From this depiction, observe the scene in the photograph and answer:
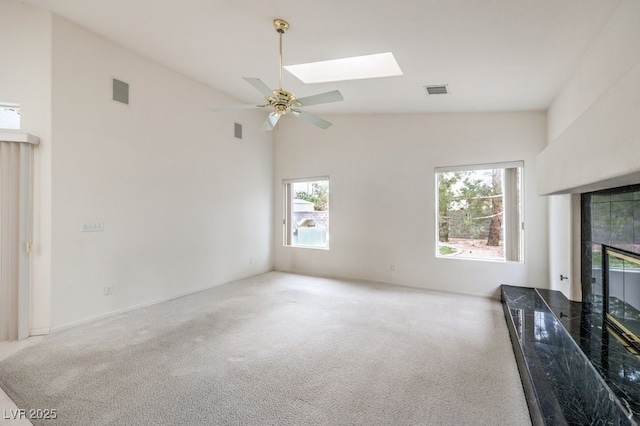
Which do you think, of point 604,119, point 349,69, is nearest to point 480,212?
point 349,69

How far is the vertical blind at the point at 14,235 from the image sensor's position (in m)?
2.97

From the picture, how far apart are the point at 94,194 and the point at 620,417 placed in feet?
16.2

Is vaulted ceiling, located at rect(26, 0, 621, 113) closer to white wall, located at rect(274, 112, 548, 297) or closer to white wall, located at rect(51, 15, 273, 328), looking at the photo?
white wall, located at rect(51, 15, 273, 328)

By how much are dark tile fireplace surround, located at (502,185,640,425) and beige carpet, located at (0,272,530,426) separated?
231 mm

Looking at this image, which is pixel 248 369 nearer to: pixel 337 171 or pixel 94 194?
pixel 94 194

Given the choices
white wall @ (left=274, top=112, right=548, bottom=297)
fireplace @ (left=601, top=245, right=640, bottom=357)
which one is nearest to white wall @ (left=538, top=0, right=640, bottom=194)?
fireplace @ (left=601, top=245, right=640, bottom=357)

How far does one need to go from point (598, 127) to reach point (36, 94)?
16.4 feet

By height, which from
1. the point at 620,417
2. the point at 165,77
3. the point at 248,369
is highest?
the point at 165,77

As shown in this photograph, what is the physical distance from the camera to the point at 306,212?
631 centimetres

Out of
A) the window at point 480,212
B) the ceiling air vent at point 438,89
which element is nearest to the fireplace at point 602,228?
the window at point 480,212

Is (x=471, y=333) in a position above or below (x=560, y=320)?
below

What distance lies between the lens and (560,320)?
9.32 feet

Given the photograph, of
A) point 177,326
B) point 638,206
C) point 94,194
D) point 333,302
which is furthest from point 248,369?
point 638,206

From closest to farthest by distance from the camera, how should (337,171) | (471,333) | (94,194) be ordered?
(471,333), (94,194), (337,171)
